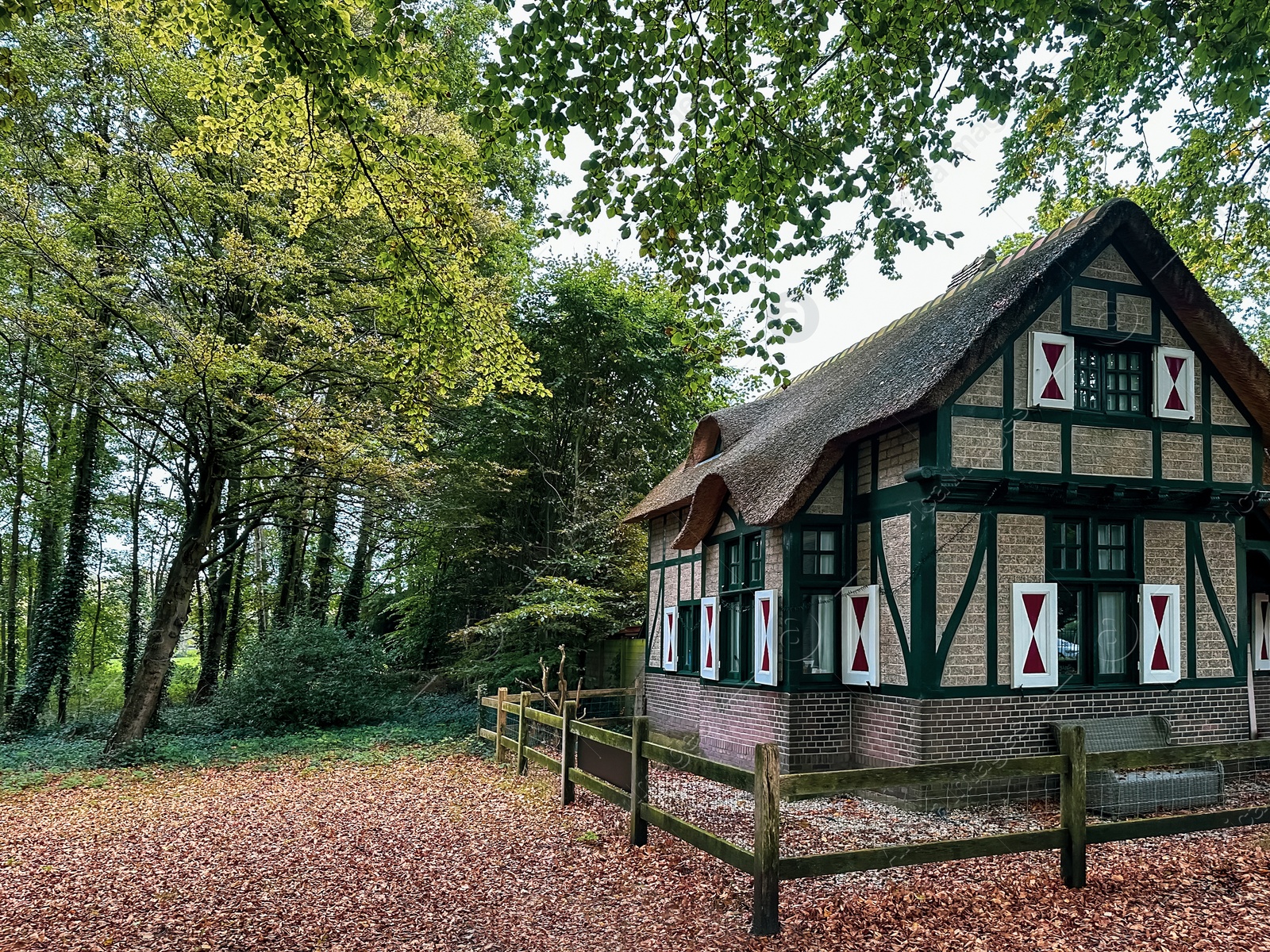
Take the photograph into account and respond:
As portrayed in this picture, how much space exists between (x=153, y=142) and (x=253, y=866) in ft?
35.5

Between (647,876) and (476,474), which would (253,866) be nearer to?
(647,876)

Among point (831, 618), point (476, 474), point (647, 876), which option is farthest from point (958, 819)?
point (476, 474)

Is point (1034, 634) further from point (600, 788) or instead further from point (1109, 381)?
point (600, 788)

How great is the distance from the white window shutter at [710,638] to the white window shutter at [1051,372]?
5137mm

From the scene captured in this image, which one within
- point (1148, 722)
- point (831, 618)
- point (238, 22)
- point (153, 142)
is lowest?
point (1148, 722)

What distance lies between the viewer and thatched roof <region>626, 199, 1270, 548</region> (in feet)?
28.1

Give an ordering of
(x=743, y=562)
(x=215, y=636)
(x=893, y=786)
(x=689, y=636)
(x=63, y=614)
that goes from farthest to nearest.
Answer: (x=215, y=636)
(x=63, y=614)
(x=689, y=636)
(x=743, y=562)
(x=893, y=786)

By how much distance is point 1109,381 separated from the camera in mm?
9383

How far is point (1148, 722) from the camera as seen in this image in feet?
29.9

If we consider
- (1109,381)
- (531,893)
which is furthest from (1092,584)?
(531,893)

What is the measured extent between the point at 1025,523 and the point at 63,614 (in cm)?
1585

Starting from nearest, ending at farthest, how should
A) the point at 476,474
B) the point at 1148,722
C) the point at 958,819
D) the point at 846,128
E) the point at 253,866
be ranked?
1. the point at 846,128
2. the point at 253,866
3. the point at 958,819
4. the point at 1148,722
5. the point at 476,474

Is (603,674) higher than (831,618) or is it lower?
lower

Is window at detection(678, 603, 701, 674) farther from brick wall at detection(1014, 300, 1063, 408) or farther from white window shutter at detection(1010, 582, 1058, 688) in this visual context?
brick wall at detection(1014, 300, 1063, 408)
